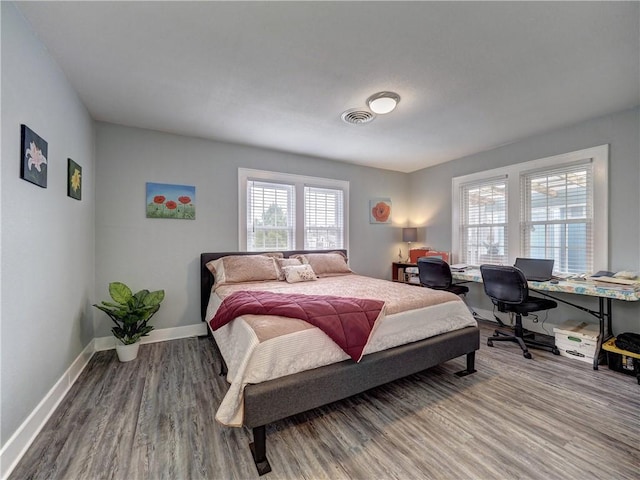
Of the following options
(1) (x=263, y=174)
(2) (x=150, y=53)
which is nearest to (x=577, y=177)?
(1) (x=263, y=174)

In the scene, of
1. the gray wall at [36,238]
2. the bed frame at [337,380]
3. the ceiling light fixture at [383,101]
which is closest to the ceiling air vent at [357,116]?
the ceiling light fixture at [383,101]

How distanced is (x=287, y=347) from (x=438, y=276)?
267 centimetres

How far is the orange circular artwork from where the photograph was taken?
16.4 feet

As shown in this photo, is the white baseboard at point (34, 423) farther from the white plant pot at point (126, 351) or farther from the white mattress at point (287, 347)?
the white mattress at point (287, 347)

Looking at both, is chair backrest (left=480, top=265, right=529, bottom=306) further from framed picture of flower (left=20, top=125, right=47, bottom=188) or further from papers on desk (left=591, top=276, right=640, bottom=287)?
framed picture of flower (left=20, top=125, right=47, bottom=188)

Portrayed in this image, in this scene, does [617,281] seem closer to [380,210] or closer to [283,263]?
[380,210]

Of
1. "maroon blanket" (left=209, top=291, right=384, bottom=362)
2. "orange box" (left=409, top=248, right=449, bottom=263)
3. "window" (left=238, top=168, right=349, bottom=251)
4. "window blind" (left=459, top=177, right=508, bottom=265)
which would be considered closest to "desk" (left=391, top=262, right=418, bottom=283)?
"orange box" (left=409, top=248, right=449, bottom=263)

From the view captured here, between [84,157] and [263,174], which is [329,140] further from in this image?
[84,157]

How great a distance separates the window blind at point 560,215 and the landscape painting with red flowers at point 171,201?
173 inches

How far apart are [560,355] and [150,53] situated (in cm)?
459

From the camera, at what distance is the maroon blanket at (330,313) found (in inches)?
70.2

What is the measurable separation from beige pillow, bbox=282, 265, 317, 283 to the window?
0.77 meters

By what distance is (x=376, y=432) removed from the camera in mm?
1737

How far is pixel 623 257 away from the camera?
2910 millimetres
